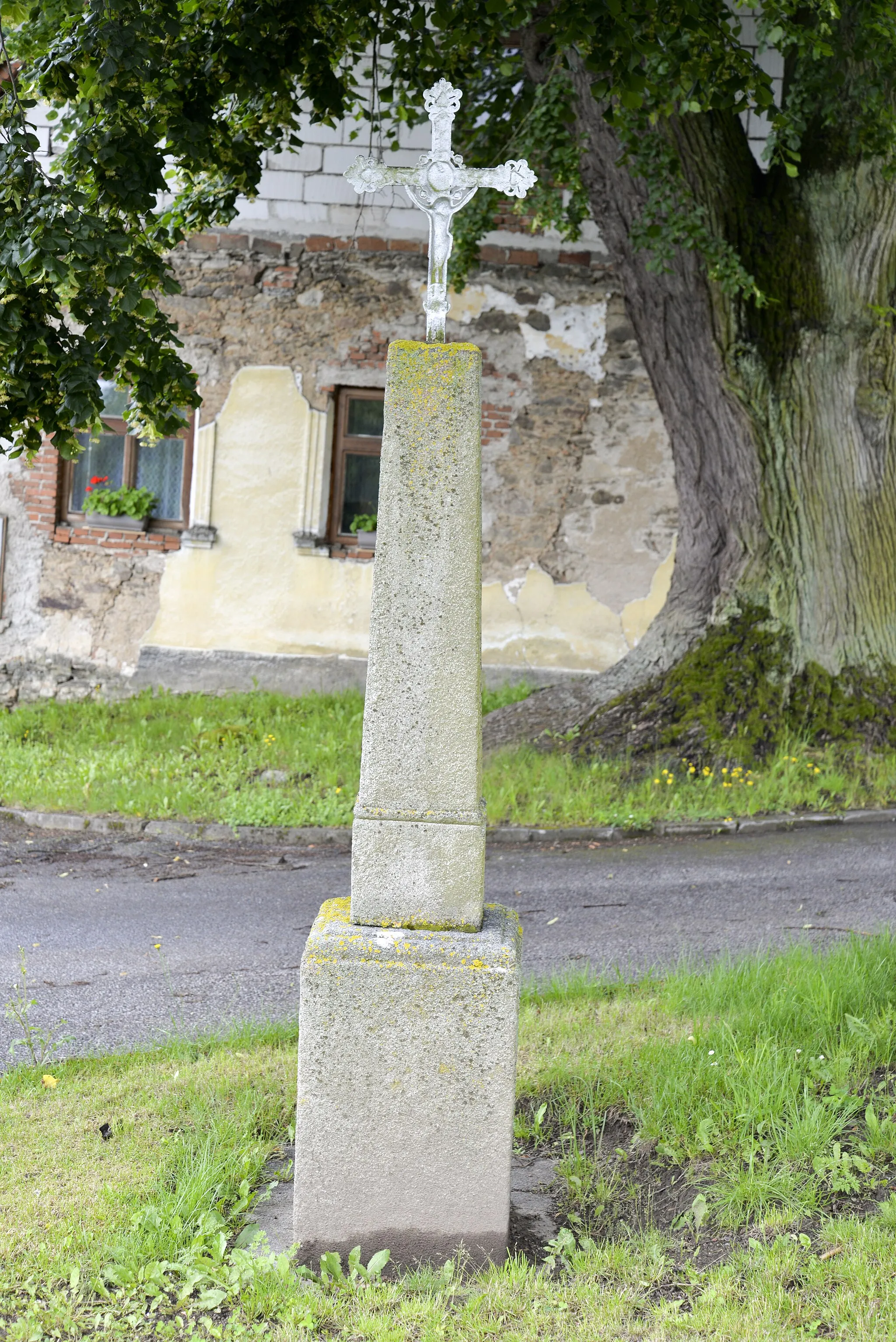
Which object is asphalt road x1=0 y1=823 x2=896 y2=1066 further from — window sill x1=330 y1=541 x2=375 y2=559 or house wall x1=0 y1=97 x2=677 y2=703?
window sill x1=330 y1=541 x2=375 y2=559

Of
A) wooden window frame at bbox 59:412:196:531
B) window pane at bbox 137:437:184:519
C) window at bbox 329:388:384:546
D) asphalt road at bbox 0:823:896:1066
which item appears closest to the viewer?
asphalt road at bbox 0:823:896:1066

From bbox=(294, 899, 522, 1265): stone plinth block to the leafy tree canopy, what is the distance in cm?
309

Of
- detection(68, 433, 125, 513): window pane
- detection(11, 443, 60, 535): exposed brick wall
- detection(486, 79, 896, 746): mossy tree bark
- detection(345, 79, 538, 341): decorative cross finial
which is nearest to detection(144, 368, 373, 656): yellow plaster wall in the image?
detection(68, 433, 125, 513): window pane

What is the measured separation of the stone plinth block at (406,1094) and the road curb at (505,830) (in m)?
4.78

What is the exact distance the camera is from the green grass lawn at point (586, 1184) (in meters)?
2.81

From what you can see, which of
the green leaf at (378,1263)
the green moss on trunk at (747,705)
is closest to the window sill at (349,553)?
the green moss on trunk at (747,705)

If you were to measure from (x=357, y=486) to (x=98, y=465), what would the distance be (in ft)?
8.59

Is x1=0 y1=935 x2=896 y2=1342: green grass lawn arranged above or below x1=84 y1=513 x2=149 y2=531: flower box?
below

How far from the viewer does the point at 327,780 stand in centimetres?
871

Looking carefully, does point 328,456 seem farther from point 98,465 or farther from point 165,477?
point 98,465

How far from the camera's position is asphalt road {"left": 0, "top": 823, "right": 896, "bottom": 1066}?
16.6 ft

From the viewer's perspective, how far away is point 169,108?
576cm

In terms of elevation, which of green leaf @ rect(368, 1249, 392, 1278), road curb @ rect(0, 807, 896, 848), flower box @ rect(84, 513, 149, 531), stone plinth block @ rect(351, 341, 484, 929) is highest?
flower box @ rect(84, 513, 149, 531)

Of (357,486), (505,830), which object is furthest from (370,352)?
(505,830)
